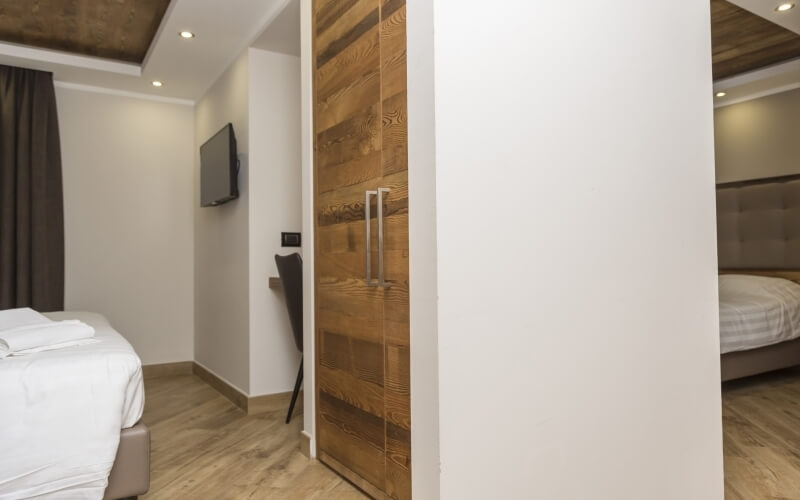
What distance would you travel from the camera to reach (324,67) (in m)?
2.35

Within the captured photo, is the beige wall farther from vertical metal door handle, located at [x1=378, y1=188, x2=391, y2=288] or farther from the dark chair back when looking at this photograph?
vertical metal door handle, located at [x1=378, y1=188, x2=391, y2=288]

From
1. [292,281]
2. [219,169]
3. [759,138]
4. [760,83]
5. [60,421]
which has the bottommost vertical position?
[60,421]

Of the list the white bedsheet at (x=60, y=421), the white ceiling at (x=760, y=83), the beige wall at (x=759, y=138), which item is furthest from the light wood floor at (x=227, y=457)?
the white ceiling at (x=760, y=83)

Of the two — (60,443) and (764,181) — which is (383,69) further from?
(764,181)

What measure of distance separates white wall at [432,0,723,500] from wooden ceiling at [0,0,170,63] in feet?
8.52

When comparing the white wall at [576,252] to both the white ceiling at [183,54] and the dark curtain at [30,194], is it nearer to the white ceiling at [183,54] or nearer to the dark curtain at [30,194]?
the white ceiling at [183,54]

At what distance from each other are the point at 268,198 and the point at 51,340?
5.59 ft

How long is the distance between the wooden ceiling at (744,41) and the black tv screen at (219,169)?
3.18 m

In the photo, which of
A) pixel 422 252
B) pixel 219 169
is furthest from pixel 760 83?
pixel 219 169

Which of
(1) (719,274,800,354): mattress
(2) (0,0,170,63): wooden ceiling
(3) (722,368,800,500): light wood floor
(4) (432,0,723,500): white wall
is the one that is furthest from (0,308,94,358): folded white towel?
(1) (719,274,800,354): mattress

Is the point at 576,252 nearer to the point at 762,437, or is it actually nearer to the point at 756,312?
the point at 762,437

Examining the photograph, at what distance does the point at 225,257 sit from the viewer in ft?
12.9

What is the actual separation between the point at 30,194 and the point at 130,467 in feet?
9.87

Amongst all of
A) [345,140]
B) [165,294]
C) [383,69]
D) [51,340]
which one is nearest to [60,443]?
[51,340]
